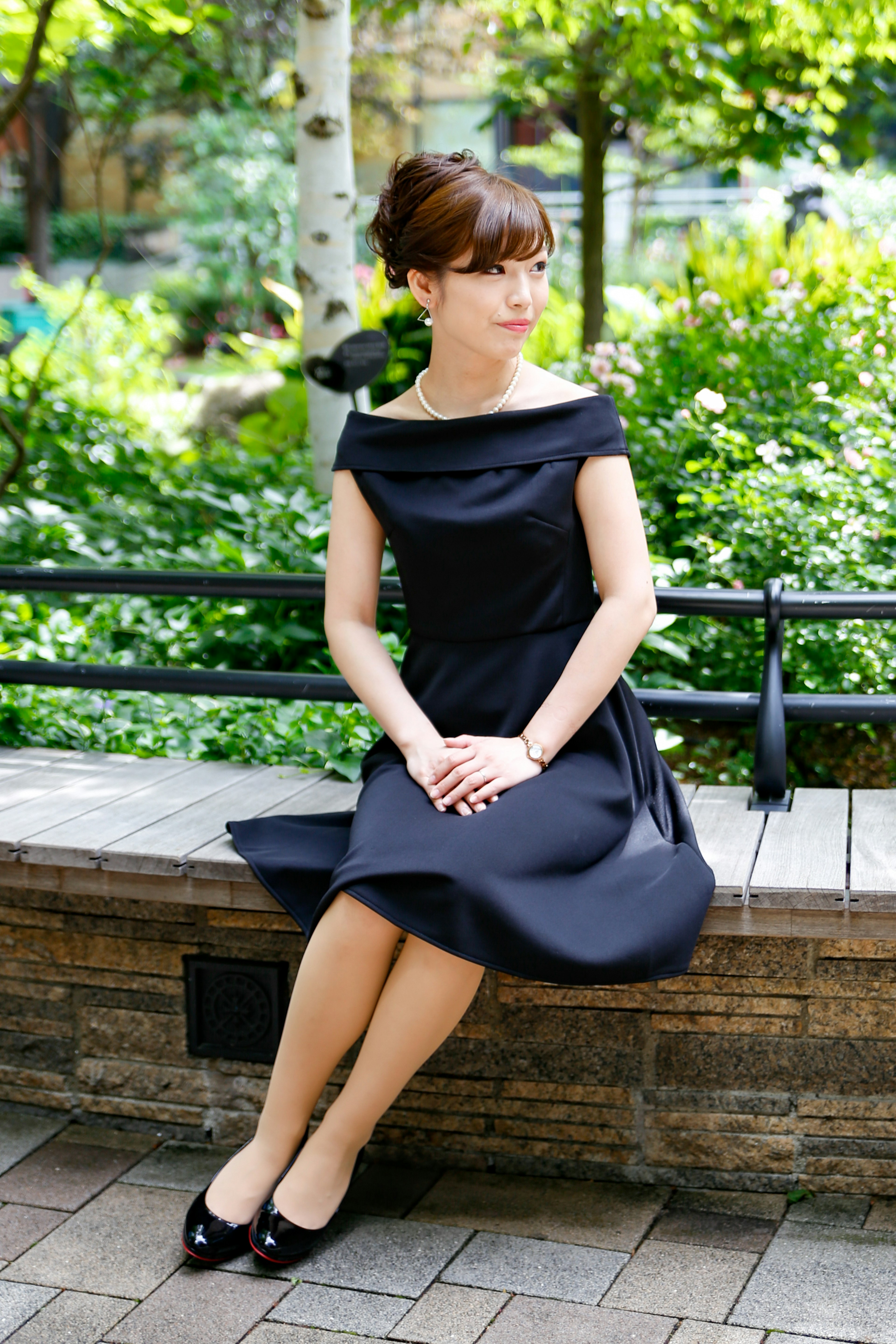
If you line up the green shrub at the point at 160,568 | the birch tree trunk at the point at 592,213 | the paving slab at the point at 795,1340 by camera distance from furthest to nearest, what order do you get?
the birch tree trunk at the point at 592,213
the green shrub at the point at 160,568
the paving slab at the point at 795,1340

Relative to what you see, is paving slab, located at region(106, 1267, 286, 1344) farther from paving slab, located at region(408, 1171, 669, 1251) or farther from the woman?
paving slab, located at region(408, 1171, 669, 1251)

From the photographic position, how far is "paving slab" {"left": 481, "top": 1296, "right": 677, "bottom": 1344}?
75.7 inches

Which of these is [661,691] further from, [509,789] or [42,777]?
[42,777]

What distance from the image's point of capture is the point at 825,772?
10.8 ft

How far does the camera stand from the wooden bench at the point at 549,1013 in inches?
87.3

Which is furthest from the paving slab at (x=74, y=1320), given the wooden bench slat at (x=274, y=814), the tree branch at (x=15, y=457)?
the tree branch at (x=15, y=457)

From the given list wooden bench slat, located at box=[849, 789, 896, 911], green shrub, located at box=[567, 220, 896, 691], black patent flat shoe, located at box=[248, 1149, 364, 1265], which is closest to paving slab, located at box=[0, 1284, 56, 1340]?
black patent flat shoe, located at box=[248, 1149, 364, 1265]

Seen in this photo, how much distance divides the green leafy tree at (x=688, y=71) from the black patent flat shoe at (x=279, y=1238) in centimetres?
395

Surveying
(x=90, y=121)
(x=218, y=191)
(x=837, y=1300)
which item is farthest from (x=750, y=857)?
(x=90, y=121)

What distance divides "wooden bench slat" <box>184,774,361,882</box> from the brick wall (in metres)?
0.19

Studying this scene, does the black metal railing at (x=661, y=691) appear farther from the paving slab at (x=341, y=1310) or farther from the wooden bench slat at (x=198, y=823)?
the paving slab at (x=341, y=1310)

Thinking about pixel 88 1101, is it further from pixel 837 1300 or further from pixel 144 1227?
pixel 837 1300

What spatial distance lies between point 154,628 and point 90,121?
15.7 meters

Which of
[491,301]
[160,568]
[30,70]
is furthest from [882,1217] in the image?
[30,70]
